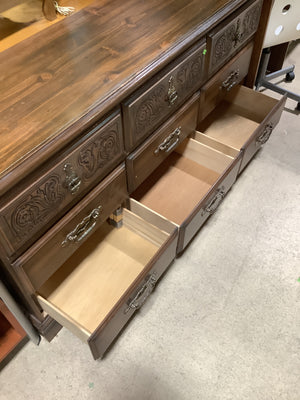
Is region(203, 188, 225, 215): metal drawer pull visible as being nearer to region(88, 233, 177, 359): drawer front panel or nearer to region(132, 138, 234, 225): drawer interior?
region(132, 138, 234, 225): drawer interior

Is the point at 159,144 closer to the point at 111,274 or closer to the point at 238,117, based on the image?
the point at 111,274

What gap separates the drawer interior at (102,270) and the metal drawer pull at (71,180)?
0.33m

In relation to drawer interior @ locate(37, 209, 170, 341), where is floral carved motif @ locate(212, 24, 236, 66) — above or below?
above

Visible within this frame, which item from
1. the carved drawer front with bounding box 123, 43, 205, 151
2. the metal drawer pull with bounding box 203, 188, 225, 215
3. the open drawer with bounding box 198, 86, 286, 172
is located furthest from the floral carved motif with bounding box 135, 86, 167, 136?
the open drawer with bounding box 198, 86, 286, 172

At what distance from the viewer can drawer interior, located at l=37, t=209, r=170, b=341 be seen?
3.61 feet

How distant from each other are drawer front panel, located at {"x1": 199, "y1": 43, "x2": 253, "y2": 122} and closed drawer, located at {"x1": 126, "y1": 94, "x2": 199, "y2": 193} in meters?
0.06

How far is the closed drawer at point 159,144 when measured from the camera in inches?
42.8

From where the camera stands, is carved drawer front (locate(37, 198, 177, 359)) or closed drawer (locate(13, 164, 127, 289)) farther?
carved drawer front (locate(37, 198, 177, 359))

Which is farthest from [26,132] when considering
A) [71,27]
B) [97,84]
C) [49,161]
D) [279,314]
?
[279,314]

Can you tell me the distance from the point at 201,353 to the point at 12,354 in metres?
0.59

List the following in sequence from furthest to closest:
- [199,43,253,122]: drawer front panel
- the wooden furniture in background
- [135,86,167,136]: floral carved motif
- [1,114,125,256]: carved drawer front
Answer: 1. [199,43,253,122]: drawer front panel
2. the wooden furniture in background
3. [135,86,167,136]: floral carved motif
4. [1,114,125,256]: carved drawer front

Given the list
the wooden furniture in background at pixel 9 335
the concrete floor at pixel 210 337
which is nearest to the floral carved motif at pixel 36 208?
the wooden furniture in background at pixel 9 335

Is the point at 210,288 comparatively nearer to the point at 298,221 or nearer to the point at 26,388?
the point at 298,221

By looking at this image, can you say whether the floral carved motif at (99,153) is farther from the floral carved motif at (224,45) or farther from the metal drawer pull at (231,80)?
the metal drawer pull at (231,80)
